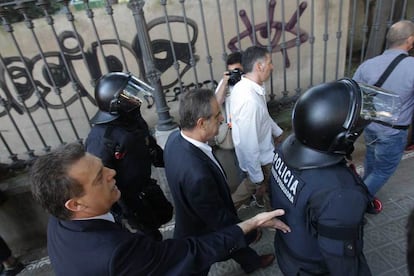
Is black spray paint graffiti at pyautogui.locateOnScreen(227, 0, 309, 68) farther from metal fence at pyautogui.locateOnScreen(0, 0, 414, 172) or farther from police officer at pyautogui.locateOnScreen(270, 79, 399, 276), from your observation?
police officer at pyautogui.locateOnScreen(270, 79, 399, 276)

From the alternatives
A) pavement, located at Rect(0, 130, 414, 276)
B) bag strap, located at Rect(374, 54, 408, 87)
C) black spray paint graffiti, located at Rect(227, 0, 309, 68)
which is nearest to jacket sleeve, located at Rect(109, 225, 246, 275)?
pavement, located at Rect(0, 130, 414, 276)

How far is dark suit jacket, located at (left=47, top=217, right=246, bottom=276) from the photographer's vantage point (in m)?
1.25

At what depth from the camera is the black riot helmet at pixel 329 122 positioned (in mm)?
1299

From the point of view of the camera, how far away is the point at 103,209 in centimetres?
146

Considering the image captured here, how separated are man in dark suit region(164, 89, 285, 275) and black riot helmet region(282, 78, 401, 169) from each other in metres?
0.62

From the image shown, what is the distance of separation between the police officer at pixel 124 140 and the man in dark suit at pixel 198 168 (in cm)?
46

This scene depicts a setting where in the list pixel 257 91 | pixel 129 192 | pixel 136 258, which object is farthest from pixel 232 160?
pixel 136 258

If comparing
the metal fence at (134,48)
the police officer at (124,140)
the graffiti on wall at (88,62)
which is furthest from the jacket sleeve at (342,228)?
the graffiti on wall at (88,62)

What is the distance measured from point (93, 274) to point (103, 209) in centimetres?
31

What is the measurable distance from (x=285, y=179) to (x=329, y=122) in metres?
0.39

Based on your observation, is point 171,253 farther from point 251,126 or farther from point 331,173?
point 251,126

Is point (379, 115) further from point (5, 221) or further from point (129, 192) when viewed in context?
point (5, 221)

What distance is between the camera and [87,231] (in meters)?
1.34

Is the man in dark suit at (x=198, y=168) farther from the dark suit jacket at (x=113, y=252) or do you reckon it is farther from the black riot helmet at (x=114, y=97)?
the black riot helmet at (x=114, y=97)
